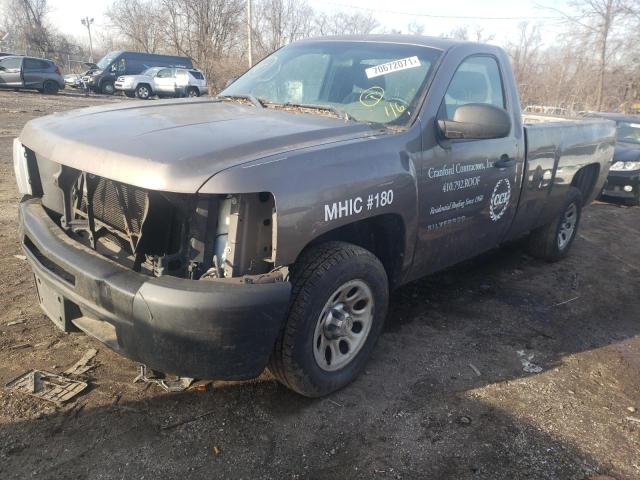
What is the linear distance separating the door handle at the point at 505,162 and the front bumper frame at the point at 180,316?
2142 millimetres

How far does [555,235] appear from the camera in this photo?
17.6 feet

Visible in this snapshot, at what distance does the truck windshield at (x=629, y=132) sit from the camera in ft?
32.7

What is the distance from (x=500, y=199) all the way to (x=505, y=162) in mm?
273

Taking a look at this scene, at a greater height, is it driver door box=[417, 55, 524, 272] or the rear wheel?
driver door box=[417, 55, 524, 272]

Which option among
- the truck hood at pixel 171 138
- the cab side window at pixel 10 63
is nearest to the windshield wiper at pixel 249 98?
the truck hood at pixel 171 138

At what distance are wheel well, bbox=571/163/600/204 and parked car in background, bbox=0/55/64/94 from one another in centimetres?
2501

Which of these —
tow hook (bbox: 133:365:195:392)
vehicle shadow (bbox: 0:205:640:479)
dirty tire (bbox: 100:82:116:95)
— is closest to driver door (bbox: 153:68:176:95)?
dirty tire (bbox: 100:82:116:95)

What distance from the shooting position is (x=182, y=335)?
2205 millimetres

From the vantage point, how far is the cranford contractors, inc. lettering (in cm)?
315

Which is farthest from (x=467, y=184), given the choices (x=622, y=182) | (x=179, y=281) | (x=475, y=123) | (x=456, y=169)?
(x=622, y=182)

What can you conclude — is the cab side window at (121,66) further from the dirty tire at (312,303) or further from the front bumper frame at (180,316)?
the dirty tire at (312,303)

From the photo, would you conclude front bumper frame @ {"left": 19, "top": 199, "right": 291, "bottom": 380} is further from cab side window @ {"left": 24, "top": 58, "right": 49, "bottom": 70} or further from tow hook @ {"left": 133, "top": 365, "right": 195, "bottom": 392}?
cab side window @ {"left": 24, "top": 58, "right": 49, "bottom": 70}

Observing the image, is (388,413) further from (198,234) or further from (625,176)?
(625,176)

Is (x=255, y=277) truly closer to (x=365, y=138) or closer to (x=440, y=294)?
(x=365, y=138)
